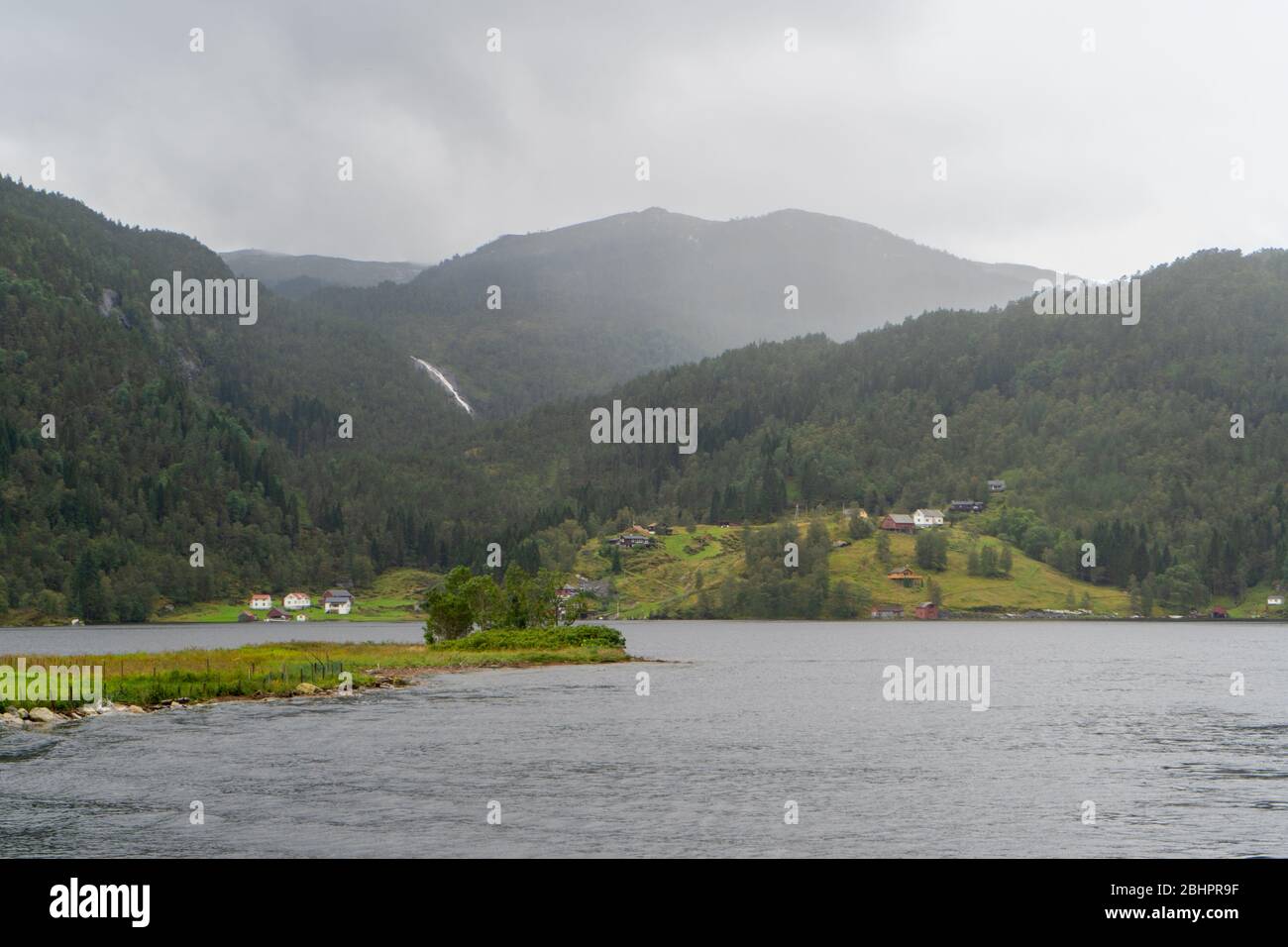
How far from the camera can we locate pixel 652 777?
62.9 meters

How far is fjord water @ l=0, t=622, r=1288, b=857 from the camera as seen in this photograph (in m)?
47.2

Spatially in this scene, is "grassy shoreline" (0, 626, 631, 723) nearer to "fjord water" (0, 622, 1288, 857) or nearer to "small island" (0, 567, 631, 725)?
"small island" (0, 567, 631, 725)

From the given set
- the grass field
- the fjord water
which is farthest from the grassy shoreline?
the fjord water

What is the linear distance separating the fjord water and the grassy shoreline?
226 inches

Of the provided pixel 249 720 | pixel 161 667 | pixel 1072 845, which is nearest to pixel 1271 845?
pixel 1072 845

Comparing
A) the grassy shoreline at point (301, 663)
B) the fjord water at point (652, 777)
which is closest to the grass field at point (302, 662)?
the grassy shoreline at point (301, 663)

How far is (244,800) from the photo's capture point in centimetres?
5388

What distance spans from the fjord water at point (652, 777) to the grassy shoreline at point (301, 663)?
A: 5748 mm

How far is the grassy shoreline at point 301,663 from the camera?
3814 inches

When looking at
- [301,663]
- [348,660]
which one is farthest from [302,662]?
[348,660]

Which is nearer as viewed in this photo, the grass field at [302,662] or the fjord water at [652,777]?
the fjord water at [652,777]

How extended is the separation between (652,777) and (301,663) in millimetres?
66789

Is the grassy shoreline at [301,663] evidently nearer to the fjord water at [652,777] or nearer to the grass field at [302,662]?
the grass field at [302,662]

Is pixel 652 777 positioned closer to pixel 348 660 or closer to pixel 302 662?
pixel 302 662
